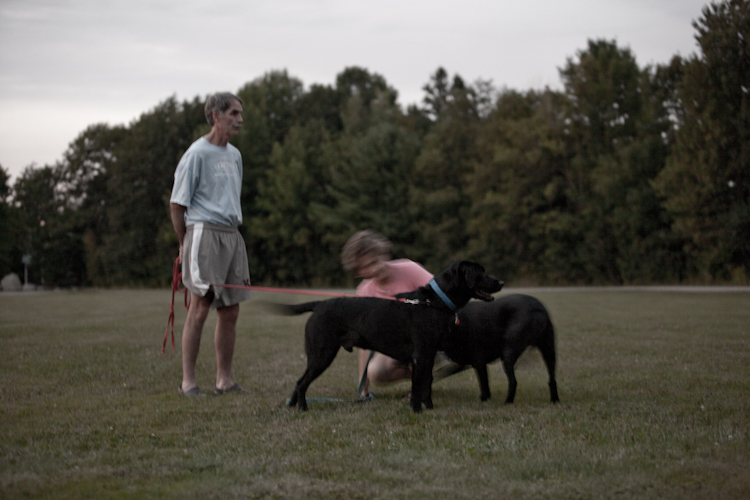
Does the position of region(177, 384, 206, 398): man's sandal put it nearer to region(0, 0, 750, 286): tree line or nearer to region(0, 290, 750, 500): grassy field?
region(0, 290, 750, 500): grassy field

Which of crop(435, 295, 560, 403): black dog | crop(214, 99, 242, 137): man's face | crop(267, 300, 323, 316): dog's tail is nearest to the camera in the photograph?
crop(267, 300, 323, 316): dog's tail

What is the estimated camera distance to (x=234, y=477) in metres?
2.84

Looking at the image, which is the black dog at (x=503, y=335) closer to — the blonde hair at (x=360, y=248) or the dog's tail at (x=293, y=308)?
the blonde hair at (x=360, y=248)

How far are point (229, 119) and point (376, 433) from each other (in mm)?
2766

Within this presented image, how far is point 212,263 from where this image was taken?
486 centimetres

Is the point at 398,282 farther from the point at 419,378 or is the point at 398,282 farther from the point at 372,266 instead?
the point at 419,378

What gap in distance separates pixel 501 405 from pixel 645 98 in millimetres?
25478

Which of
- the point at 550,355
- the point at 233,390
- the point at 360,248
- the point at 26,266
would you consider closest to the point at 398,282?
the point at 360,248

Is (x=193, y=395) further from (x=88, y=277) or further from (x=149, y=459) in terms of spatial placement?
(x=88, y=277)

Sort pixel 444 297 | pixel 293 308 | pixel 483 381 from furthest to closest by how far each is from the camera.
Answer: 1. pixel 483 381
2. pixel 293 308
3. pixel 444 297

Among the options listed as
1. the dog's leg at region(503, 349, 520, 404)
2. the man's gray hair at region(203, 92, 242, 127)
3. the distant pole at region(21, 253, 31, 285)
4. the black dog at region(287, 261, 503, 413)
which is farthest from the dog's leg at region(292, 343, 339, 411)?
the distant pole at region(21, 253, 31, 285)

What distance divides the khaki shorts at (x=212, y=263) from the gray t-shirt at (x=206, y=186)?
91 mm

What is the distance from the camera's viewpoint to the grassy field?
2.71m

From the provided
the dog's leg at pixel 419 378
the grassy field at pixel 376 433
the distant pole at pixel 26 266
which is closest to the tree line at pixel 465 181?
the distant pole at pixel 26 266
